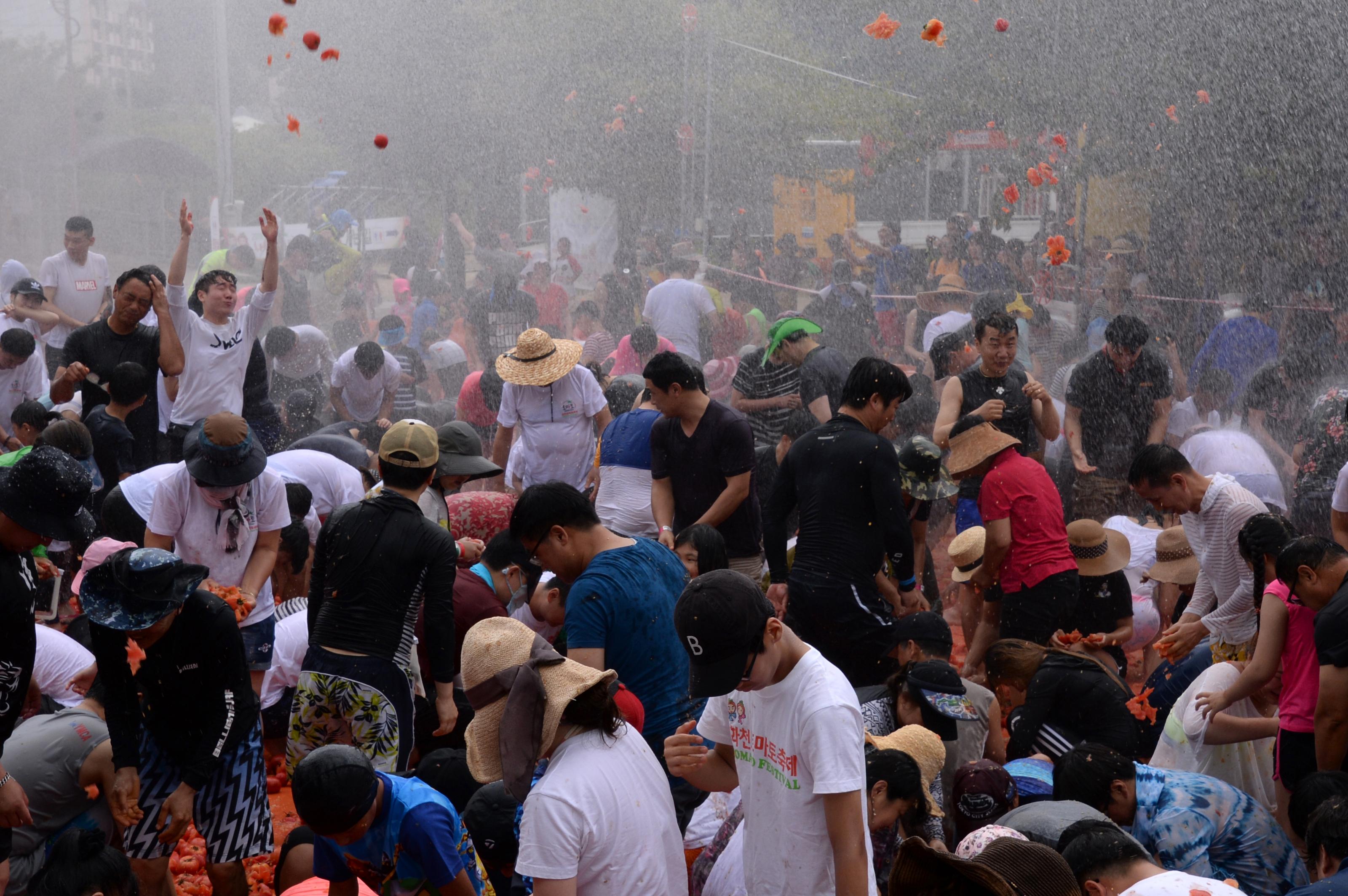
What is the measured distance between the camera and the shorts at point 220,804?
3.53 meters

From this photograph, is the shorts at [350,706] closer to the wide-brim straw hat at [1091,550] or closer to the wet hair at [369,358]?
the wide-brim straw hat at [1091,550]

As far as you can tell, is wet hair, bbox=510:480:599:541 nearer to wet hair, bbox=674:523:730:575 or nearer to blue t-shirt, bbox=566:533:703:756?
blue t-shirt, bbox=566:533:703:756

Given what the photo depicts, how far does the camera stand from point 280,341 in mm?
9141

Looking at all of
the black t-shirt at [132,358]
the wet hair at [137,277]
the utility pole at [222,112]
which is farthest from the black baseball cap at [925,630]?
the utility pole at [222,112]

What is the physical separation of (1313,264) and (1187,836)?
317 inches

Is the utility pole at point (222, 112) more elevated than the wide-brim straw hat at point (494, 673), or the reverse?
the utility pole at point (222, 112)

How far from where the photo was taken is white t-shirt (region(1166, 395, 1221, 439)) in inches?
292

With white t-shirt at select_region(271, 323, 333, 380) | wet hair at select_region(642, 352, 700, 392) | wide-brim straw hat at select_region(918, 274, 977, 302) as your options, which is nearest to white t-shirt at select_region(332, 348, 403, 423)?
white t-shirt at select_region(271, 323, 333, 380)

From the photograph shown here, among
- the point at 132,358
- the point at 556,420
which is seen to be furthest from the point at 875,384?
the point at 132,358

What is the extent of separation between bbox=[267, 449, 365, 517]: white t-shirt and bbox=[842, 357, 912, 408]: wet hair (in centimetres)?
246

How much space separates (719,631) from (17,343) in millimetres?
6763

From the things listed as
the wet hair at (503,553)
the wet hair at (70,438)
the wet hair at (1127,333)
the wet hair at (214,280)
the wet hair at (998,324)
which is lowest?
the wet hair at (503,553)

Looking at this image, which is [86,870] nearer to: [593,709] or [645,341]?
[593,709]

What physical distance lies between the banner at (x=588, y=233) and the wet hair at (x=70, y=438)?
11.0 metres
